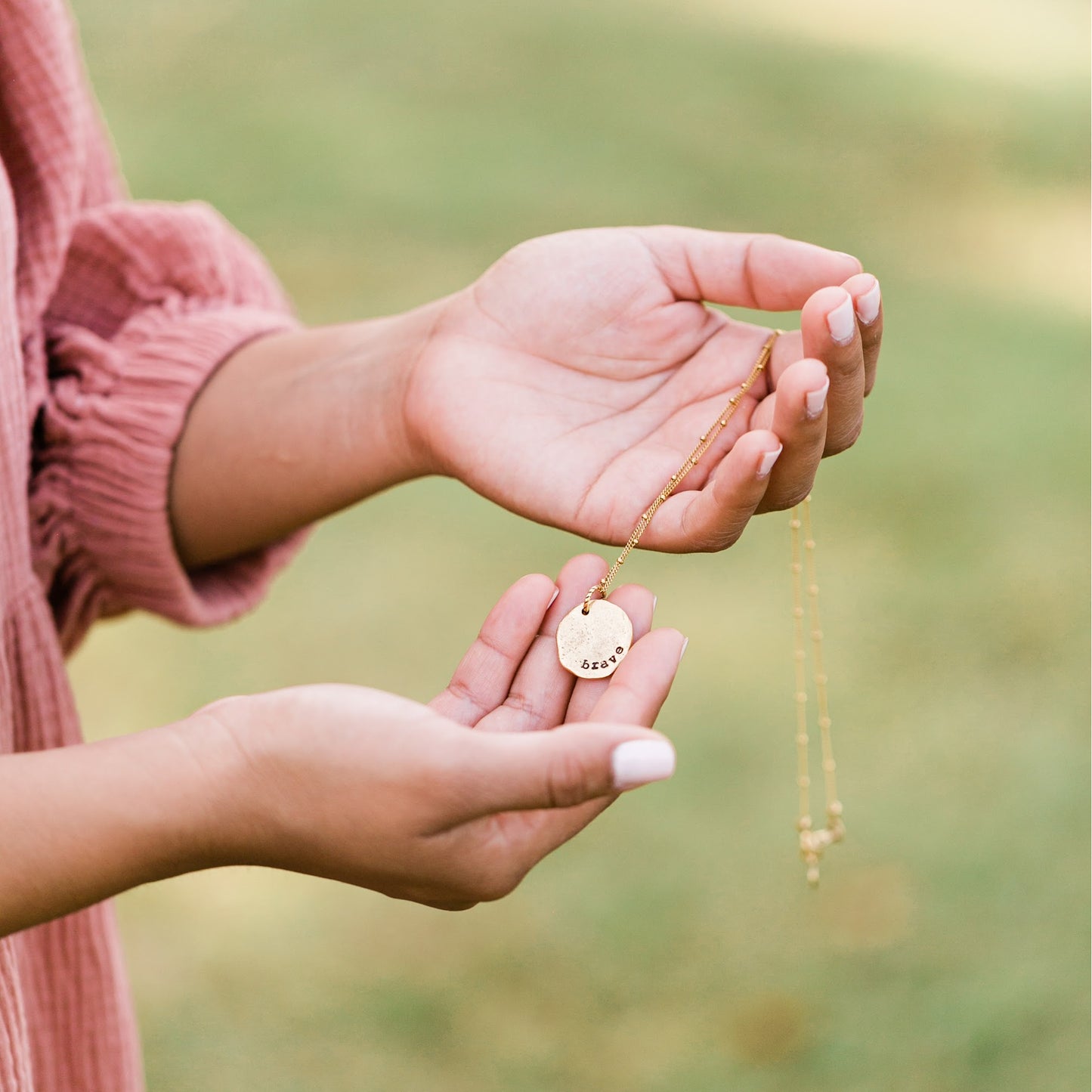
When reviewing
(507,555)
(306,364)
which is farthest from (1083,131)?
(306,364)

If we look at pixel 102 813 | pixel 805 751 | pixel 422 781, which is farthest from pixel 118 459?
pixel 805 751

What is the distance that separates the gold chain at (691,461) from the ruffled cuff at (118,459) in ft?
1.49

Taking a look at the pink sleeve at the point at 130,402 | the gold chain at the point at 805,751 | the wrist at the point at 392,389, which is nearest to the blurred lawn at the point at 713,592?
the gold chain at the point at 805,751

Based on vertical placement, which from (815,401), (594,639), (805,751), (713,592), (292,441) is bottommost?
(713,592)

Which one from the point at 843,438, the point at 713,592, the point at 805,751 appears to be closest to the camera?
the point at 843,438

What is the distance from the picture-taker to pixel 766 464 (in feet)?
3.46

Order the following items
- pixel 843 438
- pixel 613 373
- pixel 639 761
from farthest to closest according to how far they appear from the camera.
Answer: pixel 613 373 < pixel 843 438 < pixel 639 761

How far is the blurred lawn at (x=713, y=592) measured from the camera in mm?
2301

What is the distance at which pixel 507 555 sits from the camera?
333 centimetres

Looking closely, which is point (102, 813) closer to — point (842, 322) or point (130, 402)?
point (130, 402)

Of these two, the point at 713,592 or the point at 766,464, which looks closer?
the point at 766,464

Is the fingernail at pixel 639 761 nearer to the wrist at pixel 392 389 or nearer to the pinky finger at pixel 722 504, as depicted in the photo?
the pinky finger at pixel 722 504

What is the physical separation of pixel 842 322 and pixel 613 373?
303mm

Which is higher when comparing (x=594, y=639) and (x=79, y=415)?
(x=79, y=415)
